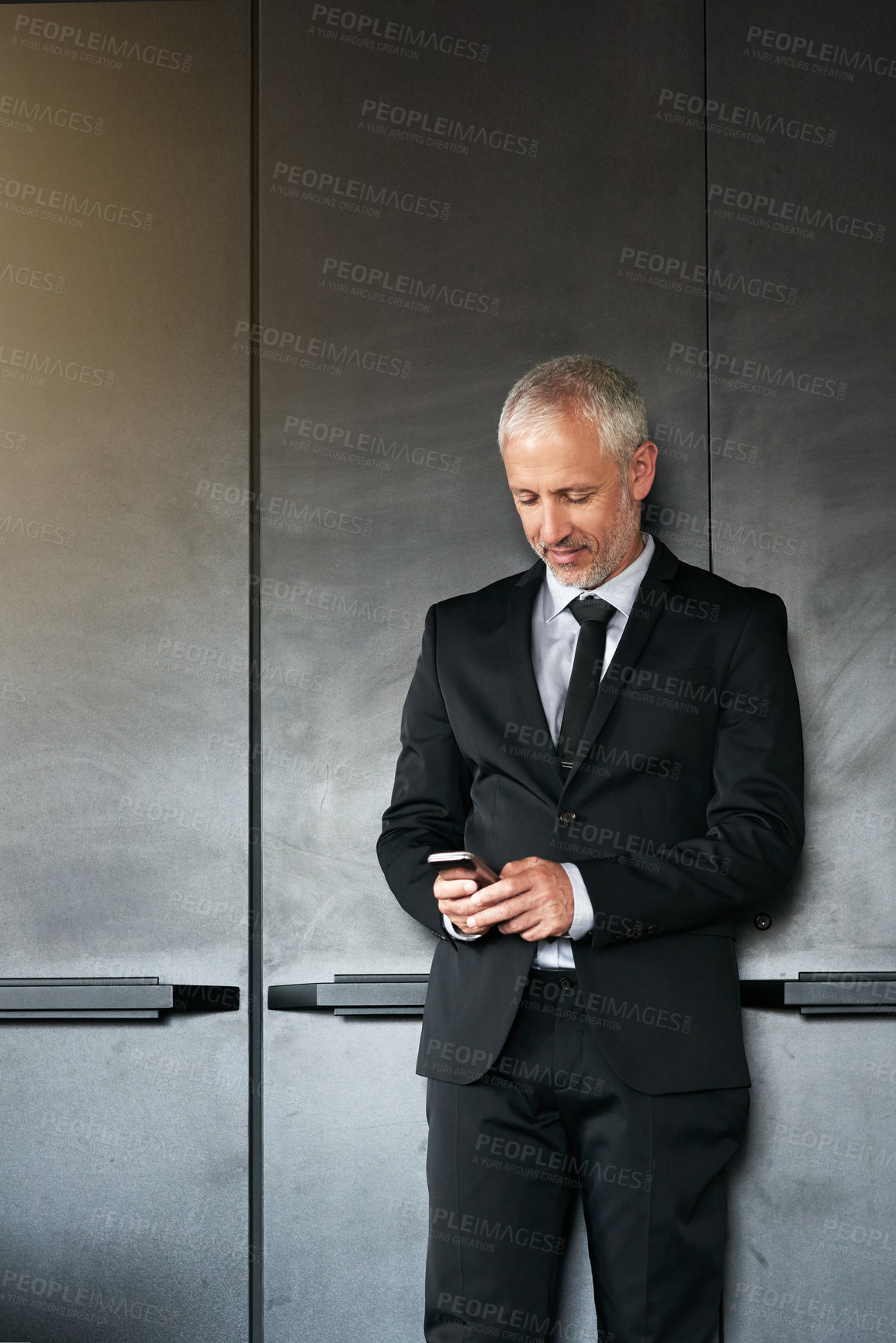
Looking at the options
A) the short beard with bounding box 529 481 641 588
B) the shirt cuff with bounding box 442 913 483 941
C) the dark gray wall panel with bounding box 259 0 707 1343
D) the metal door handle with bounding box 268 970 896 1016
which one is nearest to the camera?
the shirt cuff with bounding box 442 913 483 941

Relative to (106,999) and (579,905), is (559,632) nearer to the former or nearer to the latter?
(579,905)

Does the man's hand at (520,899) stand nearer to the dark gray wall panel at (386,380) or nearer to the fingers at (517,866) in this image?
the fingers at (517,866)

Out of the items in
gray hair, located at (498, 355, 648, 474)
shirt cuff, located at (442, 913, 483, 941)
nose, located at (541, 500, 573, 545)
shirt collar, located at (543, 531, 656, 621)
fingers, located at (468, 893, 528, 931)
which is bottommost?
shirt cuff, located at (442, 913, 483, 941)

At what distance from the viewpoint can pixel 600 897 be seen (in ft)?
5.98

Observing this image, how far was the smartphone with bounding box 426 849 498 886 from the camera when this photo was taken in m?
1.78

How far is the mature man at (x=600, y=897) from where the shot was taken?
186 centimetres

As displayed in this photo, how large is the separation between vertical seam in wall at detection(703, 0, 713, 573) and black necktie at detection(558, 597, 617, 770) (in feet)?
1.51

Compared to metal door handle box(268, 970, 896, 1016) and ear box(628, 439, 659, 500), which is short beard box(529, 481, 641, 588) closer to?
ear box(628, 439, 659, 500)

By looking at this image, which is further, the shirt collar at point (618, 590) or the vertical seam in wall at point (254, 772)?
the vertical seam in wall at point (254, 772)

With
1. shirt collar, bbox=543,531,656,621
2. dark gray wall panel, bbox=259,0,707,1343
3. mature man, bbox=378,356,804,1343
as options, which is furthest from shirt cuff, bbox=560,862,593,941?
dark gray wall panel, bbox=259,0,707,1343

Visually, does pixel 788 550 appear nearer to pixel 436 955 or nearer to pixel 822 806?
pixel 822 806

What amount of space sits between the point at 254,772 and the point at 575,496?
91 centimetres

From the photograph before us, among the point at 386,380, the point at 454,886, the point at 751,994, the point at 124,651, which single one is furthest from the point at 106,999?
the point at 386,380

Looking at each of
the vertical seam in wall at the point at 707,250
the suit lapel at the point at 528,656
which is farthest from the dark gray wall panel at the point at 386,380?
the suit lapel at the point at 528,656
